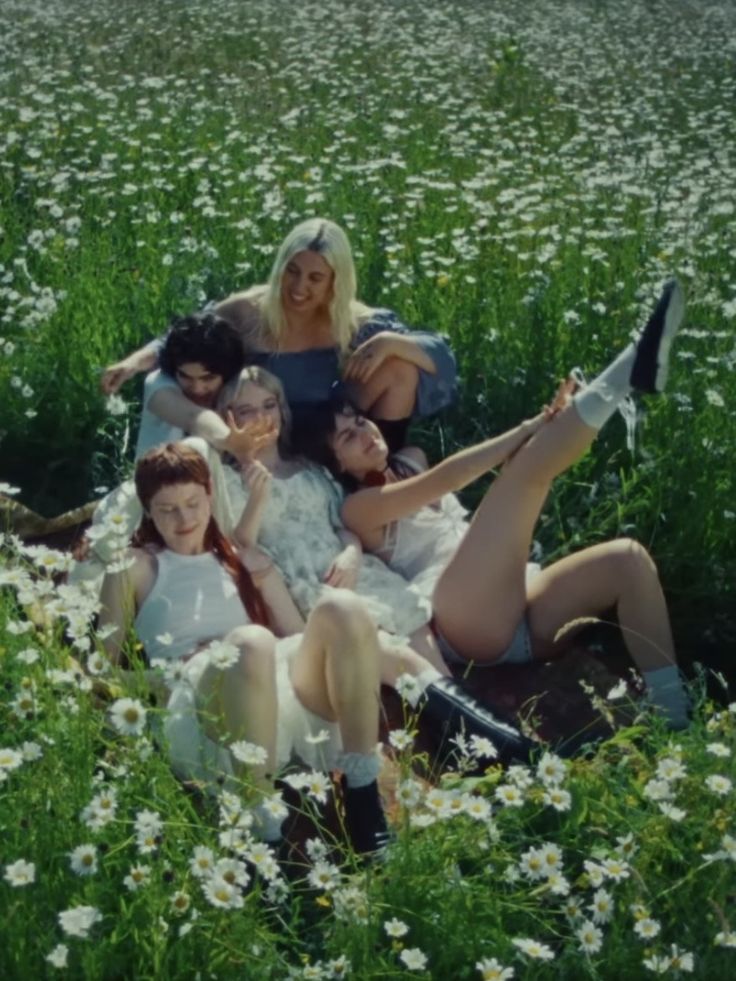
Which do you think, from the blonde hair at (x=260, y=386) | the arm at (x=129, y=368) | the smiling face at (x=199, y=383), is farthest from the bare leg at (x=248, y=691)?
the arm at (x=129, y=368)

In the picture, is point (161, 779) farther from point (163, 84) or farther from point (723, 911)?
point (163, 84)

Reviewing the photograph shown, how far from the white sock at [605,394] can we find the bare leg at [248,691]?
117cm

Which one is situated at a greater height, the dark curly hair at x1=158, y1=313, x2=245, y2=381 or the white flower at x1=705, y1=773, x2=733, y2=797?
the dark curly hair at x1=158, y1=313, x2=245, y2=381

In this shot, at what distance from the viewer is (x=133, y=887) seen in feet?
9.29

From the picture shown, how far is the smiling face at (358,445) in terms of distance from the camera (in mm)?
4461

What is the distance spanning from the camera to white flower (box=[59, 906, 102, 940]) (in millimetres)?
2697

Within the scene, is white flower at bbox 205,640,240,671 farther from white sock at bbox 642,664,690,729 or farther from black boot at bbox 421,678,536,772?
white sock at bbox 642,664,690,729

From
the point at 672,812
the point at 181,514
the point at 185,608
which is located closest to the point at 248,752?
the point at 672,812

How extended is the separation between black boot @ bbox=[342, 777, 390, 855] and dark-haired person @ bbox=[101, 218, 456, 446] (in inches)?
61.1

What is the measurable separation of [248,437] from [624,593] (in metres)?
1.00

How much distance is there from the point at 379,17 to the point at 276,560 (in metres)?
A: 10.3

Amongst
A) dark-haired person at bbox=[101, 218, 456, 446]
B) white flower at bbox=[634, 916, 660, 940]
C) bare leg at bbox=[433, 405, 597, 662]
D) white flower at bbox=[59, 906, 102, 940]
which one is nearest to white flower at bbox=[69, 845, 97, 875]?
white flower at bbox=[59, 906, 102, 940]

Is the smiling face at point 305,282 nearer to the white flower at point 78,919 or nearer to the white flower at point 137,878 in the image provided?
the white flower at point 137,878

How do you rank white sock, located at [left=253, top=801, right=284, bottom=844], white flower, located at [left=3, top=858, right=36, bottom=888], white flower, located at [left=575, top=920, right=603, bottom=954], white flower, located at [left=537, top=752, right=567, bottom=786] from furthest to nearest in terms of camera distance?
white sock, located at [left=253, top=801, right=284, bottom=844] < white flower, located at [left=537, top=752, right=567, bottom=786] < white flower, located at [left=575, top=920, right=603, bottom=954] < white flower, located at [left=3, top=858, right=36, bottom=888]
